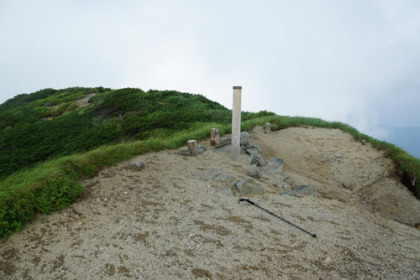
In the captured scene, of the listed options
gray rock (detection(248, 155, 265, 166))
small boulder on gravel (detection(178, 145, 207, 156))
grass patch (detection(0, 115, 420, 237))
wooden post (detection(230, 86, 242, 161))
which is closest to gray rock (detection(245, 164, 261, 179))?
gray rock (detection(248, 155, 265, 166))

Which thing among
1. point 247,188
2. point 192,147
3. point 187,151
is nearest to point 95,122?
point 187,151

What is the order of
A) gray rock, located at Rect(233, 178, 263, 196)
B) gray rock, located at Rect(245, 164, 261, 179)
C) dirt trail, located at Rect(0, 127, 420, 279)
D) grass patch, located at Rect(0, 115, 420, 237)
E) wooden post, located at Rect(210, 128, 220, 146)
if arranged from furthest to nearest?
1. wooden post, located at Rect(210, 128, 220, 146)
2. gray rock, located at Rect(245, 164, 261, 179)
3. gray rock, located at Rect(233, 178, 263, 196)
4. grass patch, located at Rect(0, 115, 420, 237)
5. dirt trail, located at Rect(0, 127, 420, 279)

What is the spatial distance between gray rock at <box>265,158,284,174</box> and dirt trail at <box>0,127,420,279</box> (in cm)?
59

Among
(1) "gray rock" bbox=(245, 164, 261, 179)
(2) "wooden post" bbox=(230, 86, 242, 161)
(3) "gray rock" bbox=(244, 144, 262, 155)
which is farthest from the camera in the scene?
(3) "gray rock" bbox=(244, 144, 262, 155)

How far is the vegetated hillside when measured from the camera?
51.5ft

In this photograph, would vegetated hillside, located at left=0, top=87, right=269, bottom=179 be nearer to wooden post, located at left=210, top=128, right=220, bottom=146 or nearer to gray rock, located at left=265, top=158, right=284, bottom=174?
wooden post, located at left=210, top=128, right=220, bottom=146

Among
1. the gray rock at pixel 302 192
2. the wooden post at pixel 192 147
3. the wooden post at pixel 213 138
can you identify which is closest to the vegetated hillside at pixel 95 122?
the wooden post at pixel 213 138

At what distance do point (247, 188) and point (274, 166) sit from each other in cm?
260

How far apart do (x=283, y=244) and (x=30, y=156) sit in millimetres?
15094

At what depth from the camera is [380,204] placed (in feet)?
27.5

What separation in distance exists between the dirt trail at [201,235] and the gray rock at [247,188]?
8.9 inches

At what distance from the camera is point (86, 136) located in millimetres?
16844

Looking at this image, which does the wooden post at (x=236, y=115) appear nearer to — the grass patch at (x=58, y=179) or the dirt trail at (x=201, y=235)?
the dirt trail at (x=201, y=235)

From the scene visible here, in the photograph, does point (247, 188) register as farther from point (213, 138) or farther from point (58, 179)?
point (213, 138)
